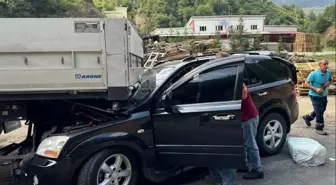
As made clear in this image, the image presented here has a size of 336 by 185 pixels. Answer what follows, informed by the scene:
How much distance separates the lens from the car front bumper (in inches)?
146

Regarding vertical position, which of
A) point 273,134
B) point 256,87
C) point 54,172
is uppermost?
point 256,87

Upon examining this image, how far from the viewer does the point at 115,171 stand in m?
3.98

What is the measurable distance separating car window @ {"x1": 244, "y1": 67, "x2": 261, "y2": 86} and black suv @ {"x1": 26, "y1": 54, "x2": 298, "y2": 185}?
107 cm

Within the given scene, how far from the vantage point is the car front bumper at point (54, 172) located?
3.70m

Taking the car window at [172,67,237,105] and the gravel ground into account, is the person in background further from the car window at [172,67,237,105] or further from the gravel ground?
the car window at [172,67,237,105]

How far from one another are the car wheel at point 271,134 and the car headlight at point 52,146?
3261 millimetres

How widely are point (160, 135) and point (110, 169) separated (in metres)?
0.72

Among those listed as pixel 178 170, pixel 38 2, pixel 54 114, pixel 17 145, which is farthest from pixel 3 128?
A: pixel 38 2

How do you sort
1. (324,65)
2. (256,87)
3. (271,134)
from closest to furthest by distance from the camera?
(256,87) < (271,134) < (324,65)

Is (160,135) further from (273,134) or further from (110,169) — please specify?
(273,134)

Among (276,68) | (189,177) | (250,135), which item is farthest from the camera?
(276,68)

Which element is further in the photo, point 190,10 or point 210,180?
point 190,10

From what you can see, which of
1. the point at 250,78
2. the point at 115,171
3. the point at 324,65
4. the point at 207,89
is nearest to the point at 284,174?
the point at 250,78

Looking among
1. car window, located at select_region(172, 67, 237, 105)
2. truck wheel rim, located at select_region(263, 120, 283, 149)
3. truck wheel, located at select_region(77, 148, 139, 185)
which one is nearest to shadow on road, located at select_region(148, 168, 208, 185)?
truck wheel, located at select_region(77, 148, 139, 185)
